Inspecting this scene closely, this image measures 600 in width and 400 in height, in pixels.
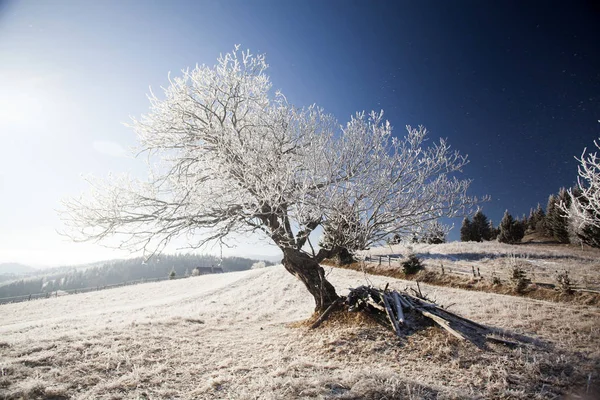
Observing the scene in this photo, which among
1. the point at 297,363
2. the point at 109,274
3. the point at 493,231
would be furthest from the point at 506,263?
the point at 109,274

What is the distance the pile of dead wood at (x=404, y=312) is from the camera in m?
6.89

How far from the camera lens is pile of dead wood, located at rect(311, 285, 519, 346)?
6.89 m

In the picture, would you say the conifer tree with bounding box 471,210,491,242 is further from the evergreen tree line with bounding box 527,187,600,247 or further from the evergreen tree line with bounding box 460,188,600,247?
the evergreen tree line with bounding box 527,187,600,247

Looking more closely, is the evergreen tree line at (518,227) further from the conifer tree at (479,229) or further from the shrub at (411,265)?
the shrub at (411,265)

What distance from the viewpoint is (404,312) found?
8.13 m

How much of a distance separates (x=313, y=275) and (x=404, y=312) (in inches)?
118

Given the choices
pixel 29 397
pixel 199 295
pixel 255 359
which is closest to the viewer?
pixel 29 397

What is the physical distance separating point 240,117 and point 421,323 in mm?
7885

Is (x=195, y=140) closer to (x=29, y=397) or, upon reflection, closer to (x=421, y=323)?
(x=29, y=397)

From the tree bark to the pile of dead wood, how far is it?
1.49 ft

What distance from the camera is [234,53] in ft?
26.0

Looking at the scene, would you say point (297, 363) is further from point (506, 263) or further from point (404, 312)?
point (506, 263)

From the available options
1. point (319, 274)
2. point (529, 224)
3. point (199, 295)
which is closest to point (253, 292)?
point (199, 295)

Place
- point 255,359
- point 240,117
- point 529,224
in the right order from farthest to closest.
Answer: point 529,224
point 240,117
point 255,359
